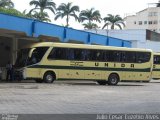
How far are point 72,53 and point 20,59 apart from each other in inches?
148

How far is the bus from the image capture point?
102 feet

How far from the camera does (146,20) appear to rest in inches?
5241

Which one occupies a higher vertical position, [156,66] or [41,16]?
[41,16]

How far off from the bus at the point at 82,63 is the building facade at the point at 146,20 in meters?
97.6

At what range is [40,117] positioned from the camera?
40.6ft

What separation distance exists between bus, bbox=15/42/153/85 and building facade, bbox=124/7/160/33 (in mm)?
97626

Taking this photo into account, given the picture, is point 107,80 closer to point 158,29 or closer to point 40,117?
point 40,117

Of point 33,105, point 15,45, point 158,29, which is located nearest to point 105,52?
point 15,45

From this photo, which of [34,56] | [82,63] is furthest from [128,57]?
[34,56]

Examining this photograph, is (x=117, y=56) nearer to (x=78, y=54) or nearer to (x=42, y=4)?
(x=78, y=54)

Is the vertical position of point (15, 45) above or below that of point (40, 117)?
above

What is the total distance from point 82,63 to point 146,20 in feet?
338

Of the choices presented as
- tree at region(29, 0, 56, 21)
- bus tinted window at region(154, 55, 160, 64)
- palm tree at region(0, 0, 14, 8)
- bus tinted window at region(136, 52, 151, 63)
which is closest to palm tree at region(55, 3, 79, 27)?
tree at region(29, 0, 56, 21)

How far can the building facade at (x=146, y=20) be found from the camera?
5157 inches
